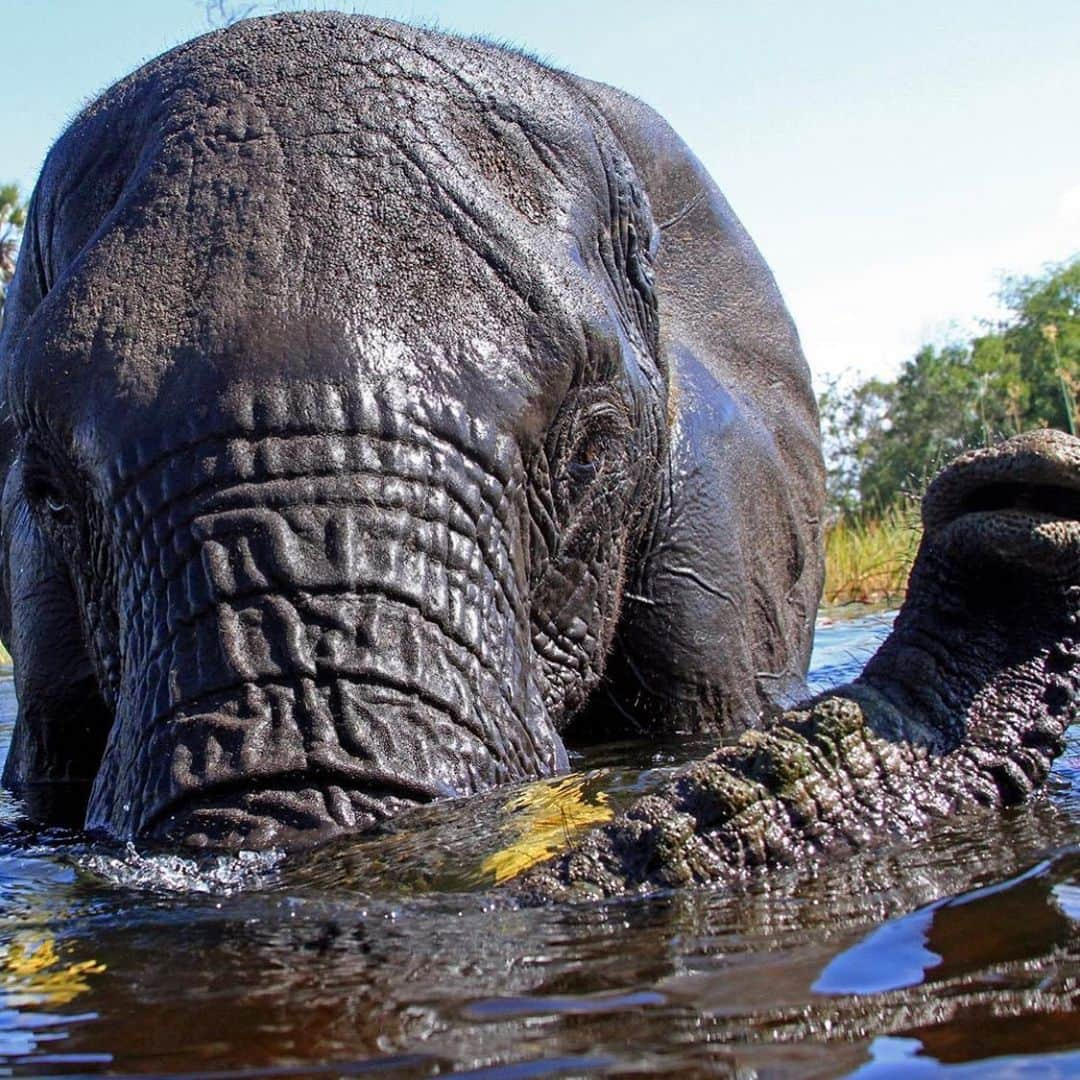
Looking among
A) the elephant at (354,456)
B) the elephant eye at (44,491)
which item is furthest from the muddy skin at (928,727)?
the elephant eye at (44,491)

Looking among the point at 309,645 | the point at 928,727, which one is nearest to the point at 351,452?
the point at 309,645

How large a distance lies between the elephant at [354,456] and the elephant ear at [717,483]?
0.01m

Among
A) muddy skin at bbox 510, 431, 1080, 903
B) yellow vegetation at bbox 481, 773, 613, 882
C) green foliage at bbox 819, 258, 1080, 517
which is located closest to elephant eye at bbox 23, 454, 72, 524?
yellow vegetation at bbox 481, 773, 613, 882

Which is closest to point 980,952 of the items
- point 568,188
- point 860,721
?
point 860,721

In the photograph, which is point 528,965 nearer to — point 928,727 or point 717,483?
point 928,727

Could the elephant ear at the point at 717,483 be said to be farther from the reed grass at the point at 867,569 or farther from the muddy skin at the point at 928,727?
the reed grass at the point at 867,569

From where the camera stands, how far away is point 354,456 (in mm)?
2848

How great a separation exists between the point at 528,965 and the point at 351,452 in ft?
4.24

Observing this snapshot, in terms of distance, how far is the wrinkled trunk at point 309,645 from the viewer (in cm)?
254

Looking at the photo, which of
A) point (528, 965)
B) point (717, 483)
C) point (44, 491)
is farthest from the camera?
point (717, 483)

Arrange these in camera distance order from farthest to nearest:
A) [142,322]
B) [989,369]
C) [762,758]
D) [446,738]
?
1. [989,369]
2. [142,322]
3. [446,738]
4. [762,758]

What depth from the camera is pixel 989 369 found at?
92.4ft

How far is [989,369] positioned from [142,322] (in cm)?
2647

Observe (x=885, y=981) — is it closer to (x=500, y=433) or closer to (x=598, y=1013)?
(x=598, y=1013)
